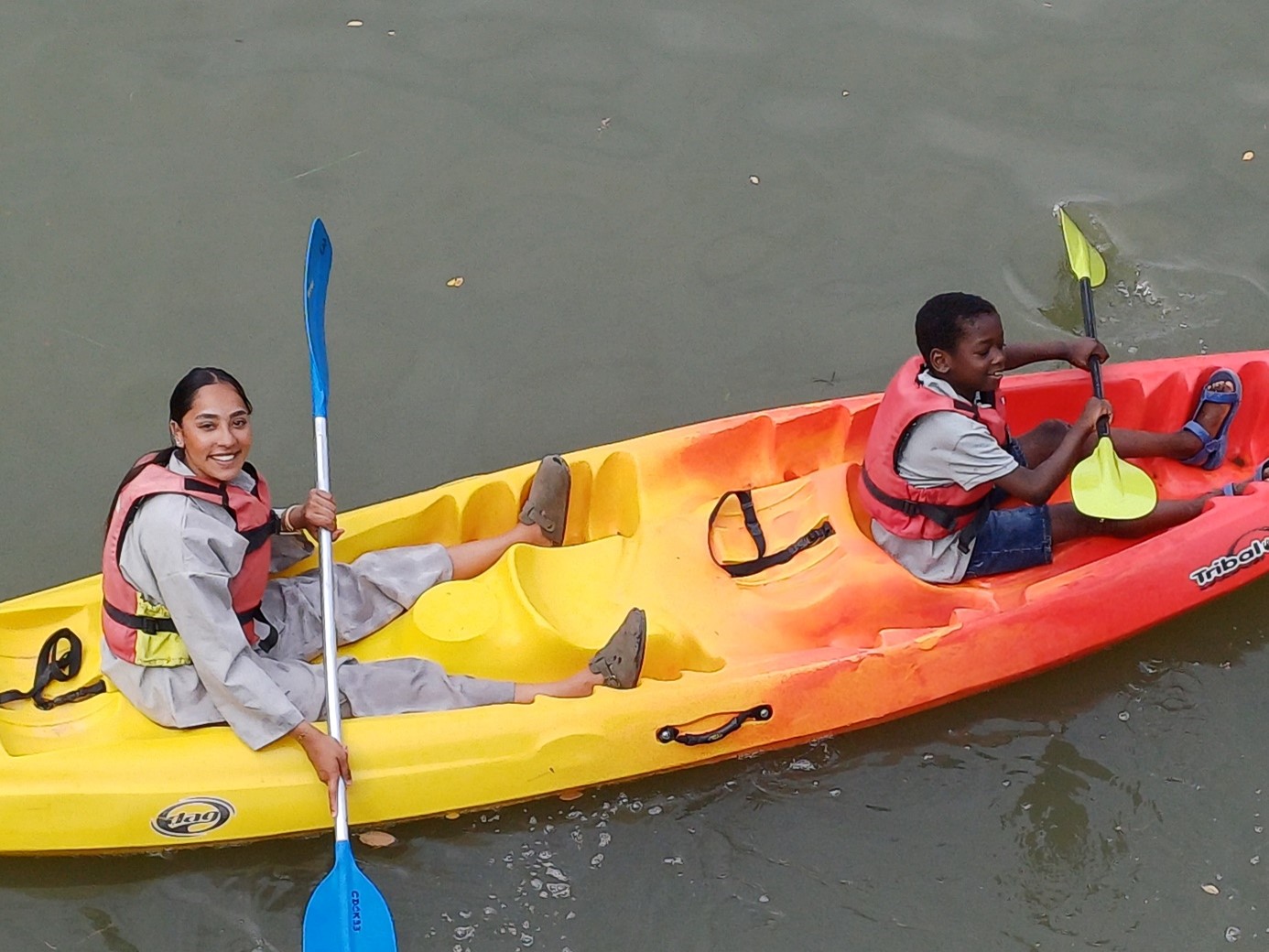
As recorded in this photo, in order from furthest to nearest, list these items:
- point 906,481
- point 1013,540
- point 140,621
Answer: point 1013,540 < point 906,481 < point 140,621

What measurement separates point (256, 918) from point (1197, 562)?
2777mm

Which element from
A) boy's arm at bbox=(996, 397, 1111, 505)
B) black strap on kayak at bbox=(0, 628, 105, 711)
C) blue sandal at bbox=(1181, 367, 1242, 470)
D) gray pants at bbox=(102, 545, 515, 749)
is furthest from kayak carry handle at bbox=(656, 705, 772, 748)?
blue sandal at bbox=(1181, 367, 1242, 470)

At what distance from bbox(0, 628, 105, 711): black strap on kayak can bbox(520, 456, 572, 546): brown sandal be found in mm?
1260

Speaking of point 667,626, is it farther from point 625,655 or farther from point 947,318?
point 947,318

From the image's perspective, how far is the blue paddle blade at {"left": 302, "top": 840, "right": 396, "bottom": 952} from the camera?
3.23m

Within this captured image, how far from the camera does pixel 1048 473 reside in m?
3.68

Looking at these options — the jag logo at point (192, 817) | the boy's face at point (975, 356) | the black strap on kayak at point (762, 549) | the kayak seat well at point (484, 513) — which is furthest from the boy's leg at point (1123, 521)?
the jag logo at point (192, 817)

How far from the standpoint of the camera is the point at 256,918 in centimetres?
365

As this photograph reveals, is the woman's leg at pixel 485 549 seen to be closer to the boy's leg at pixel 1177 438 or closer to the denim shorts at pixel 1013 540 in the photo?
the denim shorts at pixel 1013 540

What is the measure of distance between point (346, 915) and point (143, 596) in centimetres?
95

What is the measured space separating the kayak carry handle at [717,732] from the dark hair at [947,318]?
1059mm

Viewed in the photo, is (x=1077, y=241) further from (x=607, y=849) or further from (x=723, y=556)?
(x=607, y=849)

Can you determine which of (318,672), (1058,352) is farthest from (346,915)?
(1058,352)

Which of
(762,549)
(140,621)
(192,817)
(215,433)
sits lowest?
(192,817)
